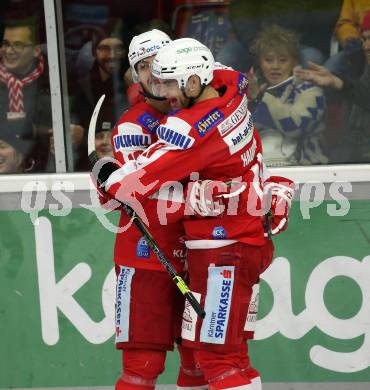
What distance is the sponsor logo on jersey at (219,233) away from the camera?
447 centimetres

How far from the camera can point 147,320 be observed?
185 inches

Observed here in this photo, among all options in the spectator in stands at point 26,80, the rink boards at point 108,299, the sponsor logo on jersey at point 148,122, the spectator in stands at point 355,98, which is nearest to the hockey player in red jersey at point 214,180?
the sponsor logo on jersey at point 148,122

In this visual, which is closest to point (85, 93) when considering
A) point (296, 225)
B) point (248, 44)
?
point (248, 44)

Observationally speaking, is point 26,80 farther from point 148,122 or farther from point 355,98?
point 355,98

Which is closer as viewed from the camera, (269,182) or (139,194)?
(139,194)

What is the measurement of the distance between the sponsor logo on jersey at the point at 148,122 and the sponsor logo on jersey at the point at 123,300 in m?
0.59

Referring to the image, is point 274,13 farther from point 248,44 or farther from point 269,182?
point 269,182

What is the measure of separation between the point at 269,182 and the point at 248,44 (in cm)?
105

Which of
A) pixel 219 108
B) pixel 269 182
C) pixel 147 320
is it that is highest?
pixel 219 108

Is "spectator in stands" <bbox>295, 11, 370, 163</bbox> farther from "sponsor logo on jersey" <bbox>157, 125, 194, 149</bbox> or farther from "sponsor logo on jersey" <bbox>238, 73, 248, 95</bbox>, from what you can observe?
"sponsor logo on jersey" <bbox>157, 125, 194, 149</bbox>

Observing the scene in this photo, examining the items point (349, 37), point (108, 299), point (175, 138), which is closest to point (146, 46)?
point (175, 138)

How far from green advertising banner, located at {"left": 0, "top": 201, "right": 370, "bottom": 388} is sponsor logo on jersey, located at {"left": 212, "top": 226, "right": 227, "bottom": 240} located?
3.65 ft

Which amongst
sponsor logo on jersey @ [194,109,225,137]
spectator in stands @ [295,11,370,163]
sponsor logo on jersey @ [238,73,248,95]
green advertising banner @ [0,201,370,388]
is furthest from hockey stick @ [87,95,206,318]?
spectator in stands @ [295,11,370,163]

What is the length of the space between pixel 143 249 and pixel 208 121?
0.66 metres
